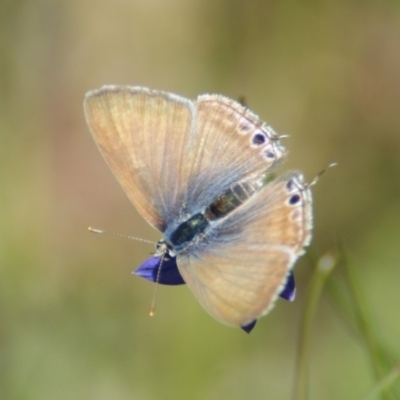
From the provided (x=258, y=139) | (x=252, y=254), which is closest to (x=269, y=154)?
(x=258, y=139)

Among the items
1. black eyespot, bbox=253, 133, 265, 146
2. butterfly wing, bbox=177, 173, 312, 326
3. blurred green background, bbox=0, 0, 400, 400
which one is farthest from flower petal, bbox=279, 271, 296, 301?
blurred green background, bbox=0, 0, 400, 400

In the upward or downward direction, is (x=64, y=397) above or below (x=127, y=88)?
below

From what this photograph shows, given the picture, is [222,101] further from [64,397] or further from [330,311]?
[330,311]

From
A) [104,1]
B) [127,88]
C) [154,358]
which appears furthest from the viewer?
[104,1]

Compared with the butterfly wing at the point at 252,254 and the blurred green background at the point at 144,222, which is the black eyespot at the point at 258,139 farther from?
the blurred green background at the point at 144,222

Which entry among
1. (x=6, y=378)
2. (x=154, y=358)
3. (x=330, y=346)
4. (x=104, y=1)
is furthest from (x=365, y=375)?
(x=104, y=1)

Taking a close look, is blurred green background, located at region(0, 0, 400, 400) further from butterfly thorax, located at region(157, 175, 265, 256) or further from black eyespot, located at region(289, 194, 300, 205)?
black eyespot, located at region(289, 194, 300, 205)

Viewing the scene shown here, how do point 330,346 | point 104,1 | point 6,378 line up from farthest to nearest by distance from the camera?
point 104,1 → point 330,346 → point 6,378
